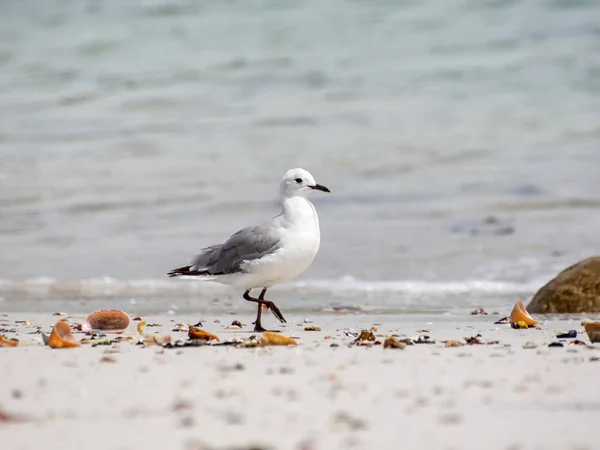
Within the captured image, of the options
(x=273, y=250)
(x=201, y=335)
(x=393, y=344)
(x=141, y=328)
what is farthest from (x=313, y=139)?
(x=393, y=344)

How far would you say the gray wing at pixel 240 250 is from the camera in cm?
526

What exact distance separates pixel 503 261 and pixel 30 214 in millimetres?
5064

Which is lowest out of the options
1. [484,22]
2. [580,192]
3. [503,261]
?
[503,261]

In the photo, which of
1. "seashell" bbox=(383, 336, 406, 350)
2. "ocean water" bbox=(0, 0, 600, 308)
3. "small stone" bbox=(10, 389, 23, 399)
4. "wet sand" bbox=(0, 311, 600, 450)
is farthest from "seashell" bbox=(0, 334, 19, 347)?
"ocean water" bbox=(0, 0, 600, 308)

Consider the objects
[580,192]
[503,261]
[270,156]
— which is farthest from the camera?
[270,156]

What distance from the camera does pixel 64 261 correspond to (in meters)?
8.60

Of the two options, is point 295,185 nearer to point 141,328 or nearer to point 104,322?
point 141,328

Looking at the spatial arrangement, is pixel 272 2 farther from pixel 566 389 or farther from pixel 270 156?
pixel 566 389

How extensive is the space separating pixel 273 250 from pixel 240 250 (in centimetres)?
21

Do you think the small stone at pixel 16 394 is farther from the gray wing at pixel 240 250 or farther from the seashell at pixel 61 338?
the gray wing at pixel 240 250

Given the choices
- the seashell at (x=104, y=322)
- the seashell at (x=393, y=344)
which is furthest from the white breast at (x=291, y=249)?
the seashell at (x=393, y=344)

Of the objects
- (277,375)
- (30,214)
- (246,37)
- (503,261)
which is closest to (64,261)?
(30,214)

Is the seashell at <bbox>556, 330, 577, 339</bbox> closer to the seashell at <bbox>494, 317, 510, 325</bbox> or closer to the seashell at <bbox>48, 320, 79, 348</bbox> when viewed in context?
the seashell at <bbox>494, 317, 510, 325</bbox>

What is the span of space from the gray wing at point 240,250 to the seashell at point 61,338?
1.26 metres
